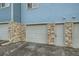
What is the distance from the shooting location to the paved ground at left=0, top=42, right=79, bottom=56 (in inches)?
81.4

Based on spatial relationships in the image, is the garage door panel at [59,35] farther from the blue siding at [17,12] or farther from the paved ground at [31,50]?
the blue siding at [17,12]

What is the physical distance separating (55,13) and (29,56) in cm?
46

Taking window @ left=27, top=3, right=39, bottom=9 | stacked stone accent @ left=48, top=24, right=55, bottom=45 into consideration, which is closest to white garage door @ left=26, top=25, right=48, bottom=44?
stacked stone accent @ left=48, top=24, right=55, bottom=45

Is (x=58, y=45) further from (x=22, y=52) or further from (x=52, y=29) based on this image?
(x=22, y=52)

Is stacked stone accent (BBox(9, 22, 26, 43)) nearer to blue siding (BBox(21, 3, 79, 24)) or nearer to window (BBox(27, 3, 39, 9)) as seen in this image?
blue siding (BBox(21, 3, 79, 24))

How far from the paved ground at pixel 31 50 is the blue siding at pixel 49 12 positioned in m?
0.23

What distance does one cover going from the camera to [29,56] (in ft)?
6.80

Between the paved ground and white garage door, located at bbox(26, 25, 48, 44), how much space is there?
47 mm

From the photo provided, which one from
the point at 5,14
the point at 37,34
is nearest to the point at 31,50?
the point at 37,34

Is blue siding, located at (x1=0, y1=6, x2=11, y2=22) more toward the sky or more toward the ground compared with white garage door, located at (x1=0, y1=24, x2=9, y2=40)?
more toward the sky

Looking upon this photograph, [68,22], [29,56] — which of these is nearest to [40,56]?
[29,56]

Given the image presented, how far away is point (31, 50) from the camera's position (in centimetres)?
211

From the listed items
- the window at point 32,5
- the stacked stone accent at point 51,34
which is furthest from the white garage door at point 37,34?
the window at point 32,5

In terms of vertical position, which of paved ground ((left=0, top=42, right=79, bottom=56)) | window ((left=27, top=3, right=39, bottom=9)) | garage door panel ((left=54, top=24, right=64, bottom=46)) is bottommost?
paved ground ((left=0, top=42, right=79, bottom=56))
